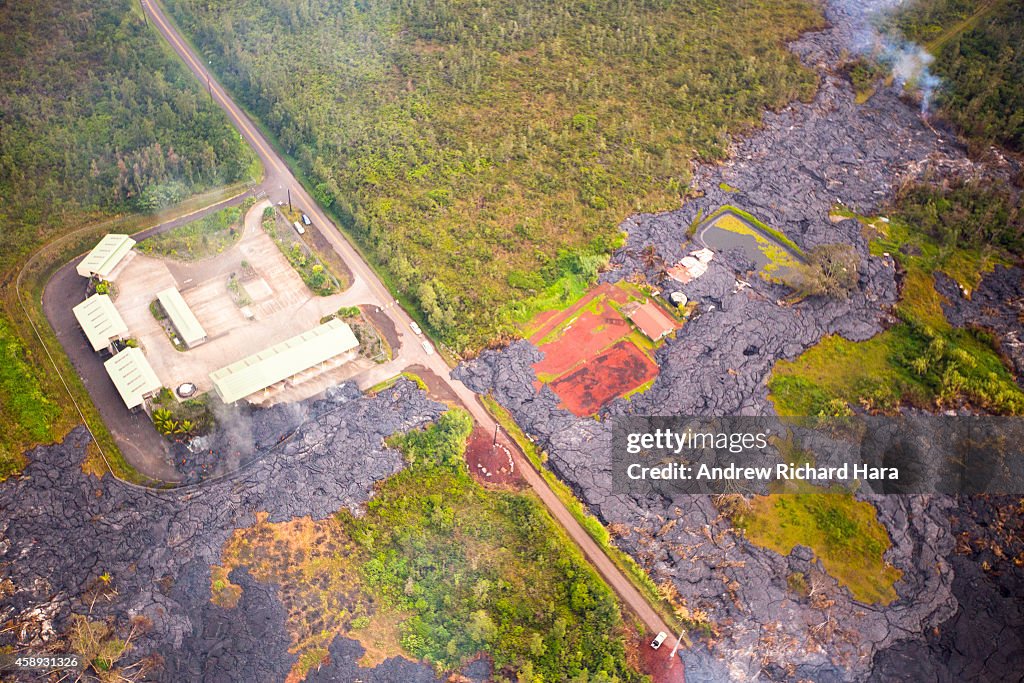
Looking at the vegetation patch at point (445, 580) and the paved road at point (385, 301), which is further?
the paved road at point (385, 301)

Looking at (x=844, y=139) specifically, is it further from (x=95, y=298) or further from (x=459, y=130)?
(x=95, y=298)

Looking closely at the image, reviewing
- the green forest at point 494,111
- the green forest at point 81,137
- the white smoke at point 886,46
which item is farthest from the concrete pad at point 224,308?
the white smoke at point 886,46

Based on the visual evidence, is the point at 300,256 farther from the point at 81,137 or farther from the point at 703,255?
the point at 703,255

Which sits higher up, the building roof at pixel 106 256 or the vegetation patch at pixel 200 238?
the building roof at pixel 106 256

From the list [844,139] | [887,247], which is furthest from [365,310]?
[844,139]

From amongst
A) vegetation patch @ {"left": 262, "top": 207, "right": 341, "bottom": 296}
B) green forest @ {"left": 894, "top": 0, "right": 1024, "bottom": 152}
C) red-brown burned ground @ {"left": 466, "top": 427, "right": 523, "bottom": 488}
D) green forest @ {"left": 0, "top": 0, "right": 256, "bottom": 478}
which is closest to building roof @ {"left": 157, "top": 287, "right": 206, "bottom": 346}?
green forest @ {"left": 0, "top": 0, "right": 256, "bottom": 478}

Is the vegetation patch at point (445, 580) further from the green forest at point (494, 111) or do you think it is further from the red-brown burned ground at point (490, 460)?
the green forest at point (494, 111)

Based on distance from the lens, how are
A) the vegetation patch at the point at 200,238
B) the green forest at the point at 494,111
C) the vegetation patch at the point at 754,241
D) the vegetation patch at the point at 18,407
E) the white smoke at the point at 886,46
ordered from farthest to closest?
the white smoke at the point at 886,46, the vegetation patch at the point at 754,241, the green forest at the point at 494,111, the vegetation patch at the point at 200,238, the vegetation patch at the point at 18,407
